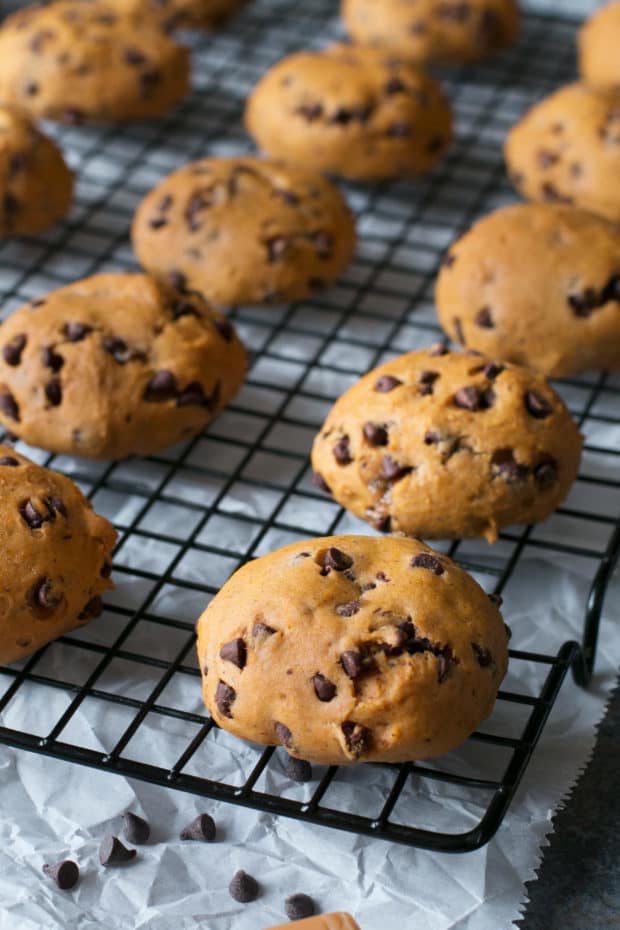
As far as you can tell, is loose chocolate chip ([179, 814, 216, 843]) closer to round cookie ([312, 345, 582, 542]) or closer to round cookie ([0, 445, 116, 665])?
round cookie ([0, 445, 116, 665])

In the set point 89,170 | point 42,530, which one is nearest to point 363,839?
point 42,530

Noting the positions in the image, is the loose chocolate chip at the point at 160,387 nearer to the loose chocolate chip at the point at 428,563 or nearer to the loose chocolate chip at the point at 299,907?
the loose chocolate chip at the point at 428,563

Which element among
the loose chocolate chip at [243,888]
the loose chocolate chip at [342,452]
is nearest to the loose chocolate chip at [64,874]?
the loose chocolate chip at [243,888]

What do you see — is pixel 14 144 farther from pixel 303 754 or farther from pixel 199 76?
pixel 303 754

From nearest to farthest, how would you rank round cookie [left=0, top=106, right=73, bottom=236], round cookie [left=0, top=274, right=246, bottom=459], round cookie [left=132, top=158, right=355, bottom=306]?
round cookie [left=0, top=274, right=246, bottom=459] < round cookie [left=132, top=158, right=355, bottom=306] < round cookie [left=0, top=106, right=73, bottom=236]

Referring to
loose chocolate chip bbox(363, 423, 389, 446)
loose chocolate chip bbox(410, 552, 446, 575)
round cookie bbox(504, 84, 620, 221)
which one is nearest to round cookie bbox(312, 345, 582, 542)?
loose chocolate chip bbox(363, 423, 389, 446)
